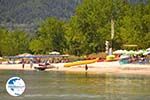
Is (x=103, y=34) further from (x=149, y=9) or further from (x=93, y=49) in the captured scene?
(x=149, y=9)

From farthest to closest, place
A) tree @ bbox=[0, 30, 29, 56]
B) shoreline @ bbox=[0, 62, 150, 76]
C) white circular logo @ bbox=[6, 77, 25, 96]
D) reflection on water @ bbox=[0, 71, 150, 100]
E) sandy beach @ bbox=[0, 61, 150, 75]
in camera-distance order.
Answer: tree @ bbox=[0, 30, 29, 56] → sandy beach @ bbox=[0, 61, 150, 75] → shoreline @ bbox=[0, 62, 150, 76] → reflection on water @ bbox=[0, 71, 150, 100] → white circular logo @ bbox=[6, 77, 25, 96]

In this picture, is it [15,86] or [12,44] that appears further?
[12,44]

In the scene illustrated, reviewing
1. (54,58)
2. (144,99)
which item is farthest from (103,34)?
(144,99)

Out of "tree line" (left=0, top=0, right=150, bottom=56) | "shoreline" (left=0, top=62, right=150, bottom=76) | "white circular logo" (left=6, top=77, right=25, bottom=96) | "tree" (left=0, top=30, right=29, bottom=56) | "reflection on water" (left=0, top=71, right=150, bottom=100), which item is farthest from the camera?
"tree" (left=0, top=30, right=29, bottom=56)

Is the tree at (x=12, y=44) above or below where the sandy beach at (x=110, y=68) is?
above

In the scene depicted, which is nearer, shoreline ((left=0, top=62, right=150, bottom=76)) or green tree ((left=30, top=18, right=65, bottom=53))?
shoreline ((left=0, top=62, right=150, bottom=76))

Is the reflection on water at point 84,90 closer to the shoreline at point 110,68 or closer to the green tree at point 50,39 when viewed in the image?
the shoreline at point 110,68

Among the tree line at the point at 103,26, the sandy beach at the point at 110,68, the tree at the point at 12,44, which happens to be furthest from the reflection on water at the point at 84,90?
the tree at the point at 12,44

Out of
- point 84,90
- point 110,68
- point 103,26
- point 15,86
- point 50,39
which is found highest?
point 103,26

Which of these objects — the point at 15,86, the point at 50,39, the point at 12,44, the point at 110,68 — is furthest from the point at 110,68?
the point at 15,86

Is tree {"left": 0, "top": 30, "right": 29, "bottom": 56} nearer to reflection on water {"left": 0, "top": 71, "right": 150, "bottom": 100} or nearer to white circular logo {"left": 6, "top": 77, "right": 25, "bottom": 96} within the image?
reflection on water {"left": 0, "top": 71, "right": 150, "bottom": 100}

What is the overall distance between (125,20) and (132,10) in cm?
822

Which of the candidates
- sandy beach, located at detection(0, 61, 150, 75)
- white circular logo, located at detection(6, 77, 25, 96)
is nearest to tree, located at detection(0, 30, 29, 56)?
sandy beach, located at detection(0, 61, 150, 75)

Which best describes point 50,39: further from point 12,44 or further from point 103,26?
point 103,26
